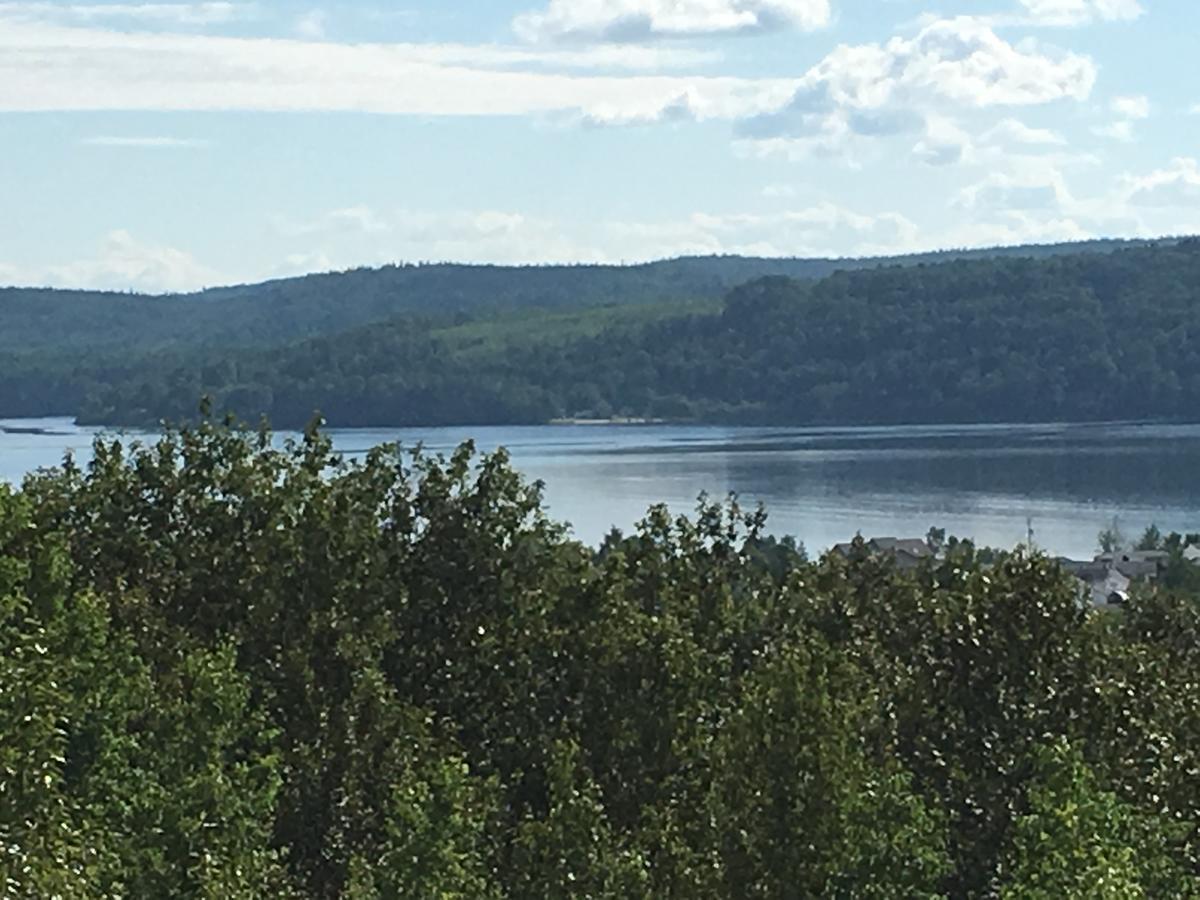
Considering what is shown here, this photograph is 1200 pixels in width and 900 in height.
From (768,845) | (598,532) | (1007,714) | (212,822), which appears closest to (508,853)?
(768,845)

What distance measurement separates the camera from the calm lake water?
130250 millimetres

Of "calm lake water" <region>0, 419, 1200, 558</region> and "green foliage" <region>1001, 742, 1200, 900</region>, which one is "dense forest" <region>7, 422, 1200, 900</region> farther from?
"calm lake water" <region>0, 419, 1200, 558</region>

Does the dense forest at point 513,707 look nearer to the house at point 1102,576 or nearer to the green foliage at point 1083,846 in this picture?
the green foliage at point 1083,846

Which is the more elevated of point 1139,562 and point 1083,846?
point 1083,846

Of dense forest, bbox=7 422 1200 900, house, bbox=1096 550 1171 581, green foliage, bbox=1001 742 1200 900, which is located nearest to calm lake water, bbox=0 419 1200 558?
house, bbox=1096 550 1171 581

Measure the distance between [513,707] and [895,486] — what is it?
13398 centimetres

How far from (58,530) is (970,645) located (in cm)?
1227

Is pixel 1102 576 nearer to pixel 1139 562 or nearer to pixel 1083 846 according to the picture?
pixel 1139 562

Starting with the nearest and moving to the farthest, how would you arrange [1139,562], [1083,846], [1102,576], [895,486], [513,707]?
[1083,846] → [513,707] → [1102,576] → [1139,562] → [895,486]

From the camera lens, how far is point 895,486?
524 ft

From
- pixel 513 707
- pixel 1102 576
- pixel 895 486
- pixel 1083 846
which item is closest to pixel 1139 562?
pixel 1102 576

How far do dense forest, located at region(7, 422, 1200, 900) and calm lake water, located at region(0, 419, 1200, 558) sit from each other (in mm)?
80707

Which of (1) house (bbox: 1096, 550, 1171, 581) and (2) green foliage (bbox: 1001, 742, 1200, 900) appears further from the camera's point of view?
(1) house (bbox: 1096, 550, 1171, 581)

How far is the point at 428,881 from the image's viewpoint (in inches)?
794
